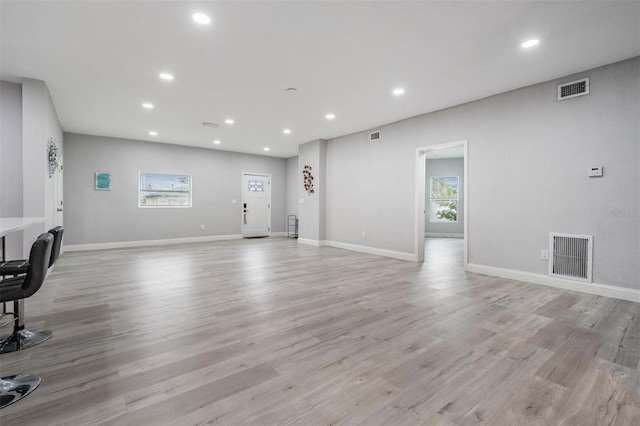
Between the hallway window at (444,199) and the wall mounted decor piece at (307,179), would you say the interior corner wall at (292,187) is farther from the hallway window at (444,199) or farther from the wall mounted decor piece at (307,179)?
the hallway window at (444,199)

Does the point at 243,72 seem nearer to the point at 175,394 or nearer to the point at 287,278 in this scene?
the point at 287,278

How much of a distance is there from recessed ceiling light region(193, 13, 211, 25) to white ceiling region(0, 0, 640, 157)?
0.06 m

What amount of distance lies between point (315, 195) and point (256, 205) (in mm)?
2924

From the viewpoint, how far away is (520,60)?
358 centimetres

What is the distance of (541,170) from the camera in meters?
4.19

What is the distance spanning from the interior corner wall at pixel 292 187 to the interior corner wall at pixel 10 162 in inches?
279

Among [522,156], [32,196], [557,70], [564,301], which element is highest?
[557,70]

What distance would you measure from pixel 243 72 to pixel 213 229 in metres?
6.23

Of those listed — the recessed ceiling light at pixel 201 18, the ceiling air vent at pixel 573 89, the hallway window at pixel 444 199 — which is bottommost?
the hallway window at pixel 444 199

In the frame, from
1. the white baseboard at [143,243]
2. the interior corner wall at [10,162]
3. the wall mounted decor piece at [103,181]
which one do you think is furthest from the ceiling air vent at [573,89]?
the wall mounted decor piece at [103,181]

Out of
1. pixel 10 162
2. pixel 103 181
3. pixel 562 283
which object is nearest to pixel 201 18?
pixel 10 162

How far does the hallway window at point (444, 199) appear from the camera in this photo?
10484mm

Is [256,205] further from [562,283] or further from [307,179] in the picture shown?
[562,283]

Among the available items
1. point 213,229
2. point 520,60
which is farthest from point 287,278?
point 213,229
